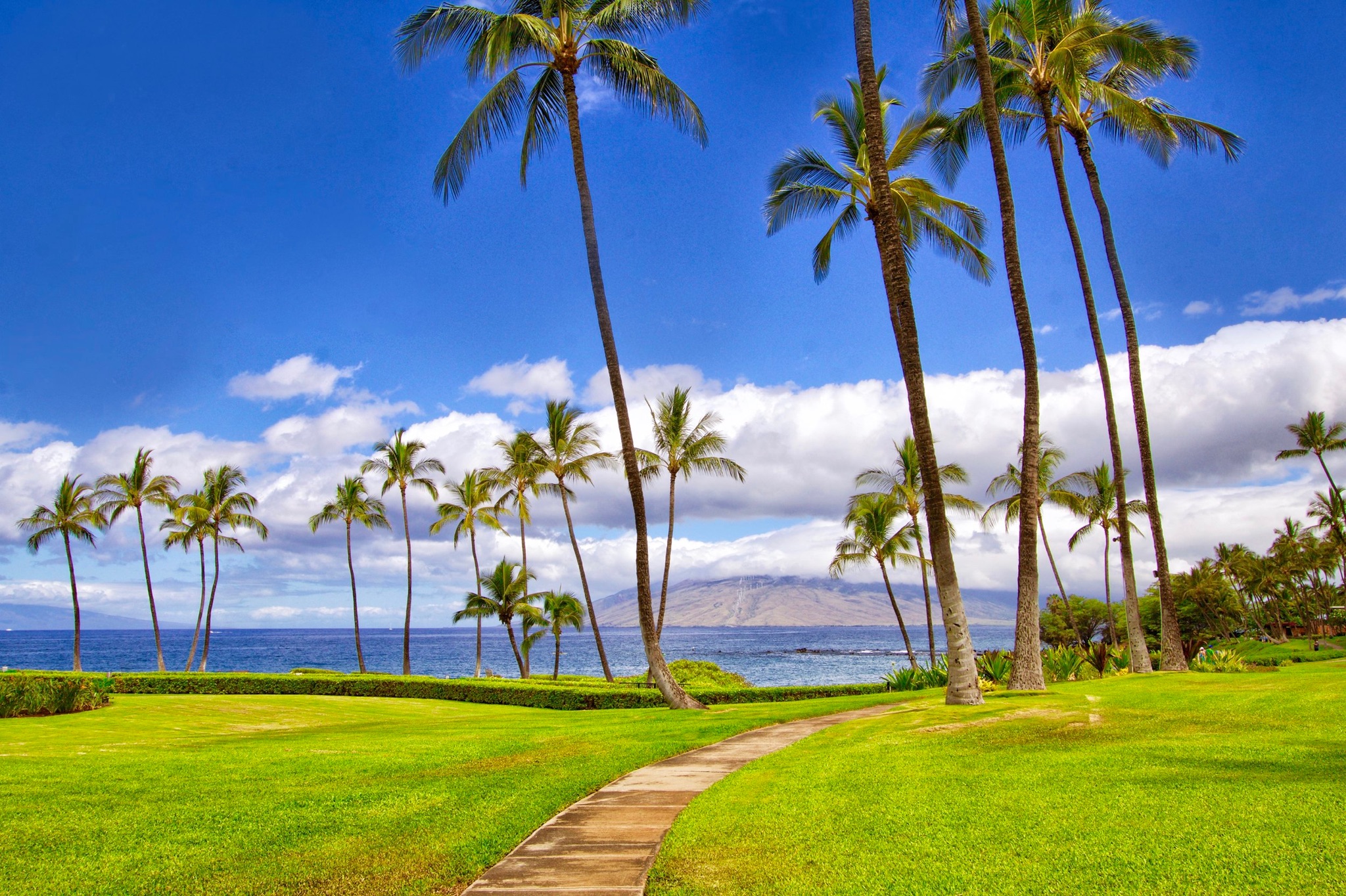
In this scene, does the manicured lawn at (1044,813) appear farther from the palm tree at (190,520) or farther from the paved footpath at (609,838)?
the palm tree at (190,520)

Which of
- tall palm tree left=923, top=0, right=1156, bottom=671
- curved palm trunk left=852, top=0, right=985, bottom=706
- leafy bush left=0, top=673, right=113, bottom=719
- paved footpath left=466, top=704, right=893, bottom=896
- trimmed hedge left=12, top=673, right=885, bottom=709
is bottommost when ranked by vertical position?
trimmed hedge left=12, top=673, right=885, bottom=709

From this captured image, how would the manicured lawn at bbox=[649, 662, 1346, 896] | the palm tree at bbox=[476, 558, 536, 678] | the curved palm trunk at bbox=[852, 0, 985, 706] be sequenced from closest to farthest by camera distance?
the manicured lawn at bbox=[649, 662, 1346, 896], the curved palm trunk at bbox=[852, 0, 985, 706], the palm tree at bbox=[476, 558, 536, 678]

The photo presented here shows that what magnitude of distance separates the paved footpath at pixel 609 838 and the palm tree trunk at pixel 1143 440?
572 inches

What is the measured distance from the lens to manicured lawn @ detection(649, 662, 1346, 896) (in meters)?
4.11

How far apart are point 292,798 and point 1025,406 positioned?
13.2 m

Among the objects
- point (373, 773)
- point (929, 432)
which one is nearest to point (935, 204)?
point (929, 432)

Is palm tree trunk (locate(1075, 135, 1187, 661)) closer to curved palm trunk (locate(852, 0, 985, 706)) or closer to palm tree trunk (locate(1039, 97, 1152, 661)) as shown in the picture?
palm tree trunk (locate(1039, 97, 1152, 661))

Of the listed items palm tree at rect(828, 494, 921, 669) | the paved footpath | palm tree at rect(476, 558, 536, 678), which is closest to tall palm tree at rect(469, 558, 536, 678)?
palm tree at rect(476, 558, 536, 678)

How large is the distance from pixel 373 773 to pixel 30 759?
14.2 ft

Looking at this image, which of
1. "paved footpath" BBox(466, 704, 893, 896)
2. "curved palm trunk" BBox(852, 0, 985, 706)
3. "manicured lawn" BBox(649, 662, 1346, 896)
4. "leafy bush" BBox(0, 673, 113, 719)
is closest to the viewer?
"manicured lawn" BBox(649, 662, 1346, 896)

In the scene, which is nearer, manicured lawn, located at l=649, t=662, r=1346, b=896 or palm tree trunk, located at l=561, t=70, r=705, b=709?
manicured lawn, located at l=649, t=662, r=1346, b=896

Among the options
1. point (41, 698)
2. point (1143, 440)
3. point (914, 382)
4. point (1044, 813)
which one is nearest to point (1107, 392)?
point (1143, 440)

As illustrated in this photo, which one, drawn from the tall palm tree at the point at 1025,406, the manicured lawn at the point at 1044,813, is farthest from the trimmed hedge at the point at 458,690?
the manicured lawn at the point at 1044,813

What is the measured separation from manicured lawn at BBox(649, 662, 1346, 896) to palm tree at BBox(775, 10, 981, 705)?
9.65ft
